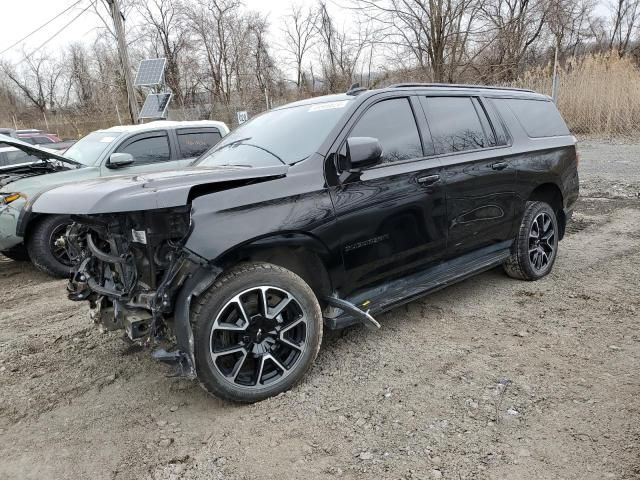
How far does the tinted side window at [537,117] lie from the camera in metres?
4.46

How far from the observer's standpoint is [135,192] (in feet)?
7.94

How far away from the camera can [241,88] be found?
3562cm

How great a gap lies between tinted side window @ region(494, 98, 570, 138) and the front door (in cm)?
137

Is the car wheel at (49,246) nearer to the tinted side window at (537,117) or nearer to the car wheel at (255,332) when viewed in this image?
the car wheel at (255,332)

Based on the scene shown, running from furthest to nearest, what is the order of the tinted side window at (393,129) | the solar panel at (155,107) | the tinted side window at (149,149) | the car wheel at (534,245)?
the solar panel at (155,107), the tinted side window at (149,149), the car wheel at (534,245), the tinted side window at (393,129)

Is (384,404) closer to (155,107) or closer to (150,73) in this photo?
(155,107)

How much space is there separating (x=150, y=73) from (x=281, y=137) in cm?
1266

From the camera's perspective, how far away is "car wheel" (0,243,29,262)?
548 centimetres

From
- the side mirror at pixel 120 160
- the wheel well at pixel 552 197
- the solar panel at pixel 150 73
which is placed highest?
the solar panel at pixel 150 73

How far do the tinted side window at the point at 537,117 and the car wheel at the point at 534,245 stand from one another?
0.73 metres

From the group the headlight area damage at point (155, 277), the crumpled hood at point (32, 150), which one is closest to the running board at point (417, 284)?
the headlight area damage at point (155, 277)

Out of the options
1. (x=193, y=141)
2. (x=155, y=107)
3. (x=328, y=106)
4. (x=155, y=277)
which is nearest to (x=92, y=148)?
(x=193, y=141)

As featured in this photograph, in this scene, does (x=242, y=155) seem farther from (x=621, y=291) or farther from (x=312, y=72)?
(x=312, y=72)

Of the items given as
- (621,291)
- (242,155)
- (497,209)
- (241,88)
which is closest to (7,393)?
(242,155)
